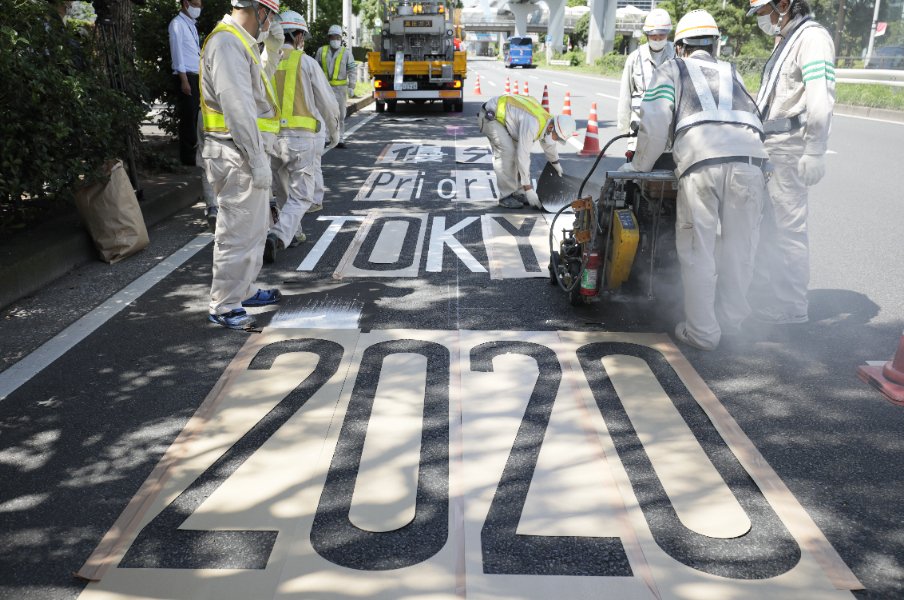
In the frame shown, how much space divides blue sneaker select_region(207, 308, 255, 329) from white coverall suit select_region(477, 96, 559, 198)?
3.80 metres

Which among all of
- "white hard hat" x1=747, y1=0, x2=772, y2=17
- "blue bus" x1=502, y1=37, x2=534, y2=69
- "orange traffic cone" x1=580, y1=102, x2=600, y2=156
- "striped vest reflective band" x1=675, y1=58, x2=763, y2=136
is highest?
"blue bus" x1=502, y1=37, x2=534, y2=69

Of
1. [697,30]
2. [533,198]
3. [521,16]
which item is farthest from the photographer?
[521,16]

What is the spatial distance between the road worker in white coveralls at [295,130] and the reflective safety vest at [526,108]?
1743 mm

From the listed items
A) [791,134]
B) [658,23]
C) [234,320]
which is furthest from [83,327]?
[658,23]

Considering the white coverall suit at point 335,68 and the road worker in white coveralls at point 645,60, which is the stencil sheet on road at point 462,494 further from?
the white coverall suit at point 335,68

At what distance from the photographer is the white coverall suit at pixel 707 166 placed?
4520 millimetres

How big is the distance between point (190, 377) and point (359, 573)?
203 cm

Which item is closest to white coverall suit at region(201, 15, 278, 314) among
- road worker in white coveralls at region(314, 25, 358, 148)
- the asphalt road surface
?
the asphalt road surface

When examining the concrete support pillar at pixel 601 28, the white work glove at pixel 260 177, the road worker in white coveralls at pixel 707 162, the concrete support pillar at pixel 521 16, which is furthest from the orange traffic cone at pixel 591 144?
the concrete support pillar at pixel 521 16

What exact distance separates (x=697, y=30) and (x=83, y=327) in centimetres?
423

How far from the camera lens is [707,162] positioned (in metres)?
4.50

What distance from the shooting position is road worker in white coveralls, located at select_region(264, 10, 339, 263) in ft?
22.1

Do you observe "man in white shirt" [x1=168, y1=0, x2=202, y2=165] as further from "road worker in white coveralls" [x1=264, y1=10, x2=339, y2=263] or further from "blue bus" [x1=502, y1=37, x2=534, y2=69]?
"blue bus" [x1=502, y1=37, x2=534, y2=69]

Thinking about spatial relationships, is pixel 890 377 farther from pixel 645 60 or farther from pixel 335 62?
pixel 335 62
